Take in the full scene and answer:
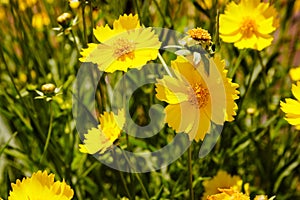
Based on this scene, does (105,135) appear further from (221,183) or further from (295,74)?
(295,74)

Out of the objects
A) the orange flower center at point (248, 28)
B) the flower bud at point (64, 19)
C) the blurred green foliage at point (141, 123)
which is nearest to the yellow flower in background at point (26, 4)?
the blurred green foliage at point (141, 123)

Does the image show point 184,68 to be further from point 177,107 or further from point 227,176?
point 227,176

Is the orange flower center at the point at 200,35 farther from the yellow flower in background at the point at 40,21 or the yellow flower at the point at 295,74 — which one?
the yellow flower in background at the point at 40,21

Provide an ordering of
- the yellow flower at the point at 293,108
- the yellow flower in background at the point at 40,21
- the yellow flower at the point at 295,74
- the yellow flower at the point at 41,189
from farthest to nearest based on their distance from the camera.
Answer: the yellow flower in background at the point at 40,21
the yellow flower at the point at 295,74
the yellow flower at the point at 293,108
the yellow flower at the point at 41,189

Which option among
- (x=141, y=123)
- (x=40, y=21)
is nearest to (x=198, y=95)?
(x=141, y=123)

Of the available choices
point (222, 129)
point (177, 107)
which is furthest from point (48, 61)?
point (177, 107)

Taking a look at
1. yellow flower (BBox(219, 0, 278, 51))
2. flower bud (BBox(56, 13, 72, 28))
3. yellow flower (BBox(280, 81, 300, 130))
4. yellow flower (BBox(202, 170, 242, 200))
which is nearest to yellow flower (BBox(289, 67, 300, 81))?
yellow flower (BBox(219, 0, 278, 51))
